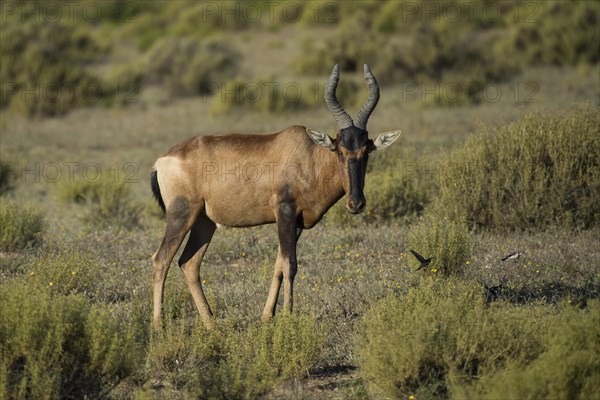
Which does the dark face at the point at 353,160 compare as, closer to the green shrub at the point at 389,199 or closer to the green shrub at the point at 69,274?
the green shrub at the point at 69,274

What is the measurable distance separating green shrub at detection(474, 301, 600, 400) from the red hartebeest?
105 inches

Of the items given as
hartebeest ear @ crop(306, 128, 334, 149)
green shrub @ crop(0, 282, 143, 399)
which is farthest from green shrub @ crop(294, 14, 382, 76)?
green shrub @ crop(0, 282, 143, 399)

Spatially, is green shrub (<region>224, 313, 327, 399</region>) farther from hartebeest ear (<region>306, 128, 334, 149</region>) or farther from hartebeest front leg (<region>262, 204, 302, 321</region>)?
hartebeest ear (<region>306, 128, 334, 149</region>)

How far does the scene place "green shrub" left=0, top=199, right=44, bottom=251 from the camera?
10820 mm

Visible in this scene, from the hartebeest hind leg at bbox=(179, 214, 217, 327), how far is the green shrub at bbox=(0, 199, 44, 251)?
3360 mm

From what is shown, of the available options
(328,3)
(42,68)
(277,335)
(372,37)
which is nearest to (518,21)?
(372,37)

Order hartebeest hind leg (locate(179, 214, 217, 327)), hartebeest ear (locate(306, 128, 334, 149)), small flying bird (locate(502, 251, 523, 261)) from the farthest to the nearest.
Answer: small flying bird (locate(502, 251, 523, 261)) < hartebeest hind leg (locate(179, 214, 217, 327)) < hartebeest ear (locate(306, 128, 334, 149))

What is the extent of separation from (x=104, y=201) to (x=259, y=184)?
583 cm

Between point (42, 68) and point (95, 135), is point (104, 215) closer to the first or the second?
point (95, 135)

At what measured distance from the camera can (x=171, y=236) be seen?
8.13 metres

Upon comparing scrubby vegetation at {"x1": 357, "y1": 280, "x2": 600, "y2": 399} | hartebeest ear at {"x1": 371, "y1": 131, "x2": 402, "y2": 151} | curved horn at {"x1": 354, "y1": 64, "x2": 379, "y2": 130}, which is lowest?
scrubby vegetation at {"x1": 357, "y1": 280, "x2": 600, "y2": 399}

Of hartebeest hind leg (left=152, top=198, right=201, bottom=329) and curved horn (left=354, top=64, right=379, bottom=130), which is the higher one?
curved horn (left=354, top=64, right=379, bottom=130)

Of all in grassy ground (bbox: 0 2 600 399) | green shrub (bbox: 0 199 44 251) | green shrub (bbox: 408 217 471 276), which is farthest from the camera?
green shrub (bbox: 0 199 44 251)
